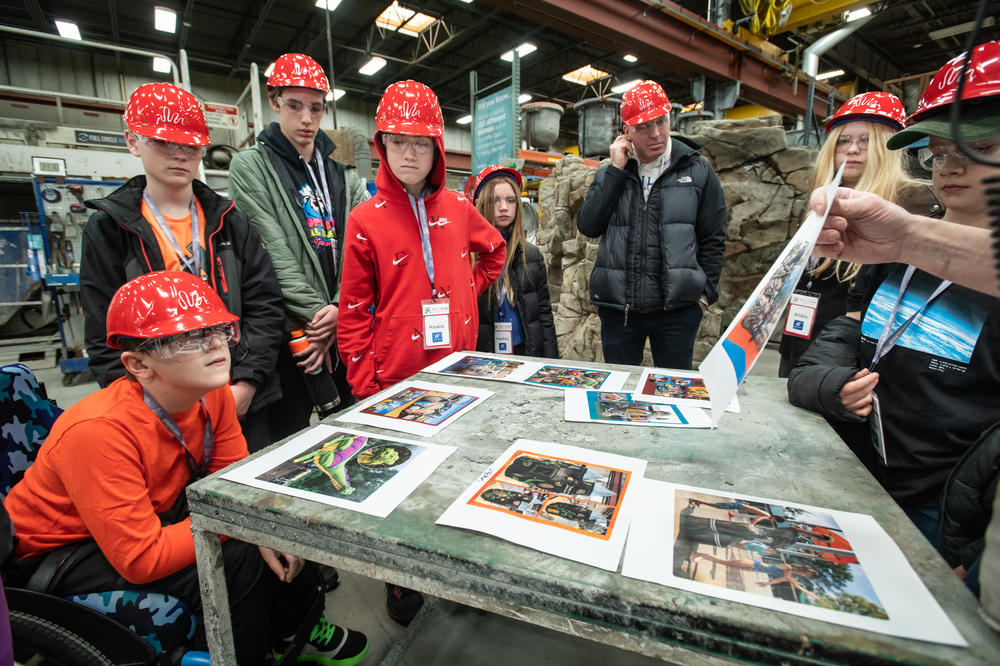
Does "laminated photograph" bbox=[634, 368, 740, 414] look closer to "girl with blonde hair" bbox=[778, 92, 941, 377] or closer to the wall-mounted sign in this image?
"girl with blonde hair" bbox=[778, 92, 941, 377]

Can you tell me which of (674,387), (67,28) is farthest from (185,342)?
(67,28)

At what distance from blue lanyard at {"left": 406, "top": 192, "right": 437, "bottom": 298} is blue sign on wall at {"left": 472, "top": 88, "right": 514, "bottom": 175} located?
131 inches

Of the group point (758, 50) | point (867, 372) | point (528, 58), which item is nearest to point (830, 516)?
point (867, 372)

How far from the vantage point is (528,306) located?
250cm

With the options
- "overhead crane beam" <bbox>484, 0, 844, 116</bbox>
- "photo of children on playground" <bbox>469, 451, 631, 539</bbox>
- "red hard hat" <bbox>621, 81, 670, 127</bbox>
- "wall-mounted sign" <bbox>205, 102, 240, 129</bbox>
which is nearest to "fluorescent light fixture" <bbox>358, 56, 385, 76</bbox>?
"overhead crane beam" <bbox>484, 0, 844, 116</bbox>

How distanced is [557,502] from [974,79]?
101 centimetres

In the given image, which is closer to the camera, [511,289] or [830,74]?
[511,289]

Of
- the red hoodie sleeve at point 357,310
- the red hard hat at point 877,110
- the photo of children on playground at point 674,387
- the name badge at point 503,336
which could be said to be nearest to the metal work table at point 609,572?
the photo of children on playground at point 674,387

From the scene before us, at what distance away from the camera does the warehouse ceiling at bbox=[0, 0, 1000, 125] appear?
29.2ft

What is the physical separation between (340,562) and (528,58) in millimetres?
14009

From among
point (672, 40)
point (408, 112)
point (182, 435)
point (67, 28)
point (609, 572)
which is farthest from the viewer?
point (67, 28)

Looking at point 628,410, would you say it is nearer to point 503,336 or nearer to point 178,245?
point 503,336

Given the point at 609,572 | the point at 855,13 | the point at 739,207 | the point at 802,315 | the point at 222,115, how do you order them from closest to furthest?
1. the point at 609,572
2. the point at 802,315
3. the point at 222,115
4. the point at 739,207
5. the point at 855,13

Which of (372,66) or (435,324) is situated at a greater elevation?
(372,66)
